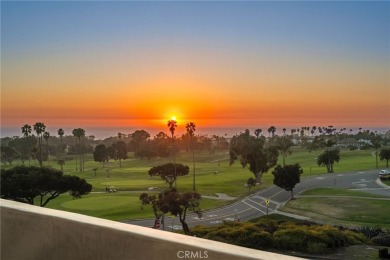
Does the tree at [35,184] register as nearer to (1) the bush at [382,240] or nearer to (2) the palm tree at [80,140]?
(1) the bush at [382,240]

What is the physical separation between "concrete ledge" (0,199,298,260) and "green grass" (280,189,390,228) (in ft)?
96.8

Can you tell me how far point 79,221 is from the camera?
2566mm

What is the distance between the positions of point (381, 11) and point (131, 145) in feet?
170

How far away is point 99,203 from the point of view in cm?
3503

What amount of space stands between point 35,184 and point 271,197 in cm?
2210

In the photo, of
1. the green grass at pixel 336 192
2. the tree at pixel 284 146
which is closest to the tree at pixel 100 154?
the tree at pixel 284 146

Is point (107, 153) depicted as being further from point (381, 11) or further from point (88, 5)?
point (88, 5)

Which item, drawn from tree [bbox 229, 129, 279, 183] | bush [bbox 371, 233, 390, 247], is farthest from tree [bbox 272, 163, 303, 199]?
bush [bbox 371, 233, 390, 247]

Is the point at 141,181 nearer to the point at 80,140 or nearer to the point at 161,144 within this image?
the point at 161,144

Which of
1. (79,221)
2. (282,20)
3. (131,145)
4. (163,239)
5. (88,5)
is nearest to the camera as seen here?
(163,239)

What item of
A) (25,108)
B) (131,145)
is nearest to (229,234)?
(25,108)

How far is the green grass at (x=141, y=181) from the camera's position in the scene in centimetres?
3316

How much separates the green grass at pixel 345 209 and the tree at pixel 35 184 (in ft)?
56.7

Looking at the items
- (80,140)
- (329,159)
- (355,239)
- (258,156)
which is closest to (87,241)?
(355,239)
